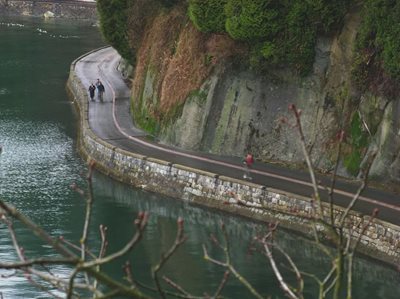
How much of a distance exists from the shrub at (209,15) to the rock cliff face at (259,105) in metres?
0.99

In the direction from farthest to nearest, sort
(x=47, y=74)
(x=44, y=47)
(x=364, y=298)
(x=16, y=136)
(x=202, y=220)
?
1. (x=44, y=47)
2. (x=47, y=74)
3. (x=16, y=136)
4. (x=202, y=220)
5. (x=364, y=298)

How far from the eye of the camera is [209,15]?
126 feet

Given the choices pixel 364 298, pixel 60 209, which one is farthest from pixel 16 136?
pixel 364 298

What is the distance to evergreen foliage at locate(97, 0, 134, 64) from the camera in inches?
1965

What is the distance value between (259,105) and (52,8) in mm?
81733

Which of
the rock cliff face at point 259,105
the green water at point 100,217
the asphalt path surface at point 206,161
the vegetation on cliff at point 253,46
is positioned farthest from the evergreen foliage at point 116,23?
the green water at point 100,217

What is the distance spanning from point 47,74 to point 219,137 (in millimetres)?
34201

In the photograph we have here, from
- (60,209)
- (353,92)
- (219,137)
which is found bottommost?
(60,209)

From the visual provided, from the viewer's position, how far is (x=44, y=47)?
84.5m

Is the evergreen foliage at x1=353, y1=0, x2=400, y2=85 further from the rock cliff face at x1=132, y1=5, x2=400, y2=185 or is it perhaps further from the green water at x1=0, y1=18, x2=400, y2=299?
the green water at x1=0, y1=18, x2=400, y2=299

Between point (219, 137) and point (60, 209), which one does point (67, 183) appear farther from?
point (219, 137)

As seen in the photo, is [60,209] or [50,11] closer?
[60,209]

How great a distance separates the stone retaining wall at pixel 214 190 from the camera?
2941 centimetres

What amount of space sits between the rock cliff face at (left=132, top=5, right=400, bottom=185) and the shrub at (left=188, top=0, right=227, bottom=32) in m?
0.99
